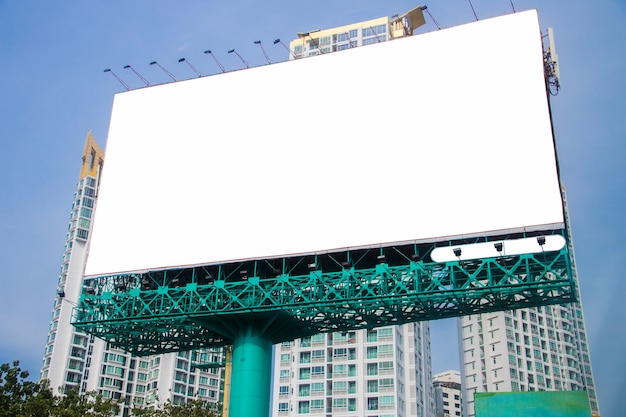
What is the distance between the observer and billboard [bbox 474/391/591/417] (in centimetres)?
3428

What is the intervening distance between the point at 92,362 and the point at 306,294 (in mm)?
53769

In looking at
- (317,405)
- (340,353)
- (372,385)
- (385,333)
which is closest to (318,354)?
(340,353)

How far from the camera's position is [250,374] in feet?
107

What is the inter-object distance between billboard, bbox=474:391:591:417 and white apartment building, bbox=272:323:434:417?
31.5 metres

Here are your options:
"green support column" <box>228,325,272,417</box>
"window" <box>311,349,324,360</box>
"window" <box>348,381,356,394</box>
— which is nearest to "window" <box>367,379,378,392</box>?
"window" <box>348,381,356,394</box>

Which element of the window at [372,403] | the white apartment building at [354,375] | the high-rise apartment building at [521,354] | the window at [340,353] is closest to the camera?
the window at [372,403]

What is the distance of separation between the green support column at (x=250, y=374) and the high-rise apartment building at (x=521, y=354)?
54.3 meters

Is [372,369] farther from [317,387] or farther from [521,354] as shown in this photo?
[521,354]

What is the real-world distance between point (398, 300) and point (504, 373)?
58132 mm

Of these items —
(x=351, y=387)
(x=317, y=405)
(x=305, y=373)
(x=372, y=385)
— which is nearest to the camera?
(x=372, y=385)

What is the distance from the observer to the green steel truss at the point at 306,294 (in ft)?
99.2

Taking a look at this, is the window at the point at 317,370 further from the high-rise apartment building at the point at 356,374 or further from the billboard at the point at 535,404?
the billboard at the point at 535,404

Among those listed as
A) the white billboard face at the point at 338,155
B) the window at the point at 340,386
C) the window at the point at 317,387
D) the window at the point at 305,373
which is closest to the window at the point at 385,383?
the window at the point at 340,386

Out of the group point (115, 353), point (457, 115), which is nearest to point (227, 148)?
point (457, 115)
